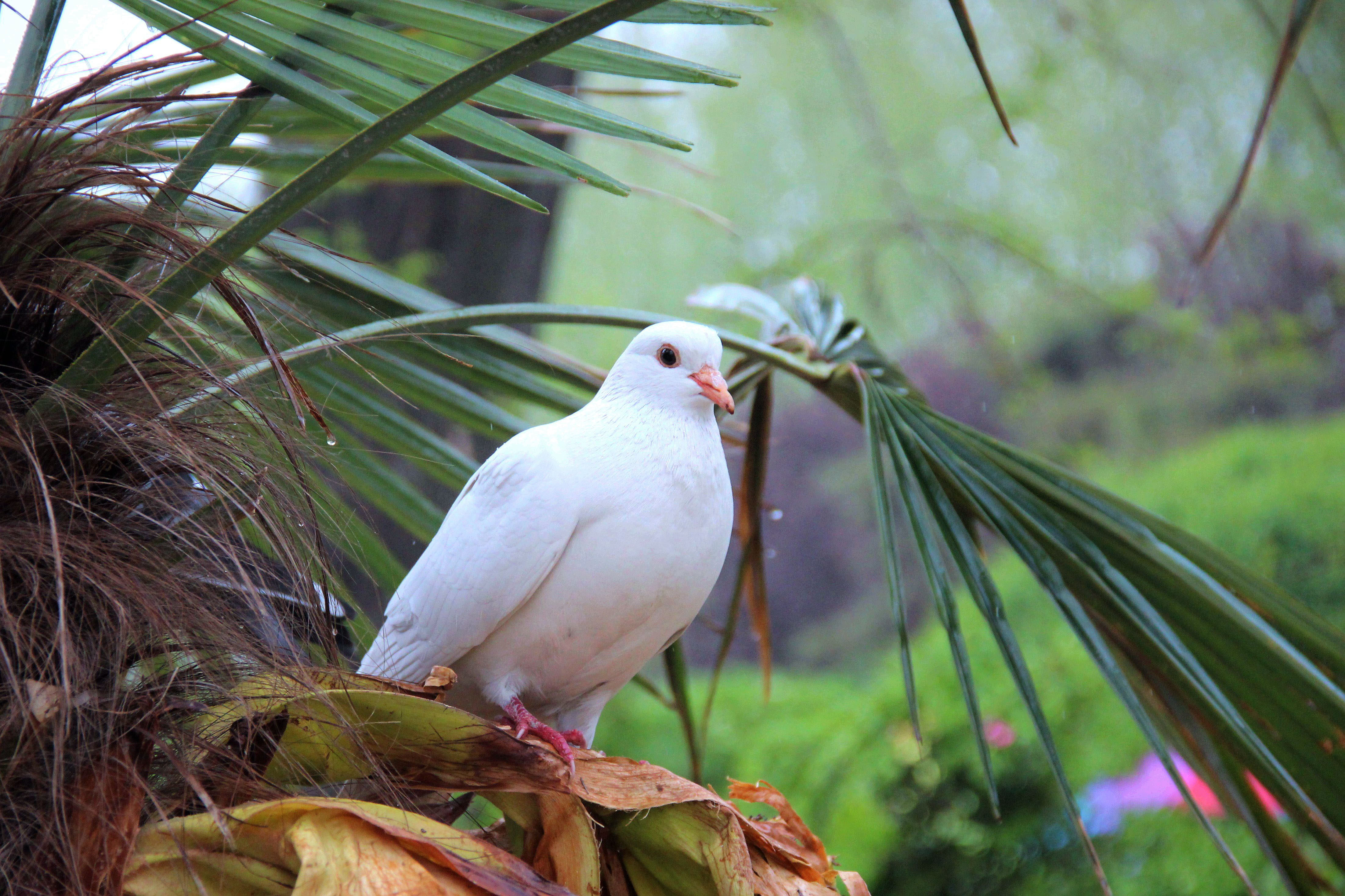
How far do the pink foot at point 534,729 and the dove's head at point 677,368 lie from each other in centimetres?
33

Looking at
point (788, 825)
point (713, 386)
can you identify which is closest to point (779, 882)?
point (788, 825)

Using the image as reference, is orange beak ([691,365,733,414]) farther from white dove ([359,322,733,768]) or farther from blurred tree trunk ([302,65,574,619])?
blurred tree trunk ([302,65,574,619])

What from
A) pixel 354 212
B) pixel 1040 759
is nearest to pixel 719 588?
pixel 1040 759

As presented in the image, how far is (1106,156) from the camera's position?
5883mm

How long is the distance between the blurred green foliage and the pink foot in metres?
2.16

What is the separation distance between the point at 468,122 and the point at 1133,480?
4.17 metres

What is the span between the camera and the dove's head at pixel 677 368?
1001 mm

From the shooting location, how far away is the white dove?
2.98 ft

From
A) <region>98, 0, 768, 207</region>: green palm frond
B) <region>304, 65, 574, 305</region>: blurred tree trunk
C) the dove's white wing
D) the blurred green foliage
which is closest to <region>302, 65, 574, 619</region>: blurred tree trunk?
<region>304, 65, 574, 305</region>: blurred tree trunk

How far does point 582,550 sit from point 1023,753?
7.85ft

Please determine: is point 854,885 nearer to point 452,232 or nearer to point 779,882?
point 779,882

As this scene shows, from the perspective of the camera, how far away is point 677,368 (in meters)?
1.01

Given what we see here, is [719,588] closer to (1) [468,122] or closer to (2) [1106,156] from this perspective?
(2) [1106,156]

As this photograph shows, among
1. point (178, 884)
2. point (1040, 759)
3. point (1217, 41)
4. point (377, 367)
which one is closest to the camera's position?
Result: point (178, 884)
